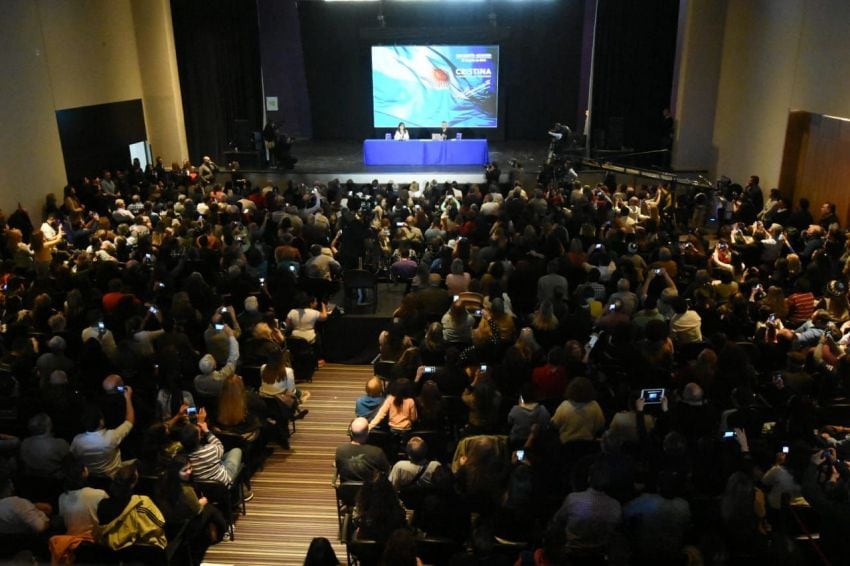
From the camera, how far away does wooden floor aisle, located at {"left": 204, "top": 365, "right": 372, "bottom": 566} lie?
5086mm

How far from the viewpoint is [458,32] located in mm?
17719

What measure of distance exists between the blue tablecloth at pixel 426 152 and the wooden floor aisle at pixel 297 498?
962 centimetres

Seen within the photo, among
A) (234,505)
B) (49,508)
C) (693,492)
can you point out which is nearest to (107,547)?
(49,508)

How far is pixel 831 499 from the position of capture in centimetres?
417

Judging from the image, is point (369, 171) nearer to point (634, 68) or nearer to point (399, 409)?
point (634, 68)

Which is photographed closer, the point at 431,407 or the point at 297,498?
the point at 431,407

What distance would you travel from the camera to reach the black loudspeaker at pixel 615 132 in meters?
16.8

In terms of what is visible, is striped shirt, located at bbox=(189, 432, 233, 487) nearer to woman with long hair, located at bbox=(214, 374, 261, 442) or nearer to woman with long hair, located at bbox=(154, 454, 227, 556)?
woman with long hair, located at bbox=(154, 454, 227, 556)

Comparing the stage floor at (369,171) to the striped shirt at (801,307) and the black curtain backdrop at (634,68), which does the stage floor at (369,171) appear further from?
the striped shirt at (801,307)

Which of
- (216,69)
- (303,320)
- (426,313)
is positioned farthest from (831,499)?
(216,69)

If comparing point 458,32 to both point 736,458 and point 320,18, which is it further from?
point 736,458

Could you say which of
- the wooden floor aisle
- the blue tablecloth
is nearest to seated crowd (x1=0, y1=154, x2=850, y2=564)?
the wooden floor aisle

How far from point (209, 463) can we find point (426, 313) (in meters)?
3.10

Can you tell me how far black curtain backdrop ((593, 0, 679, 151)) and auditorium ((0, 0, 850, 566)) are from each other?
2.9 inches
